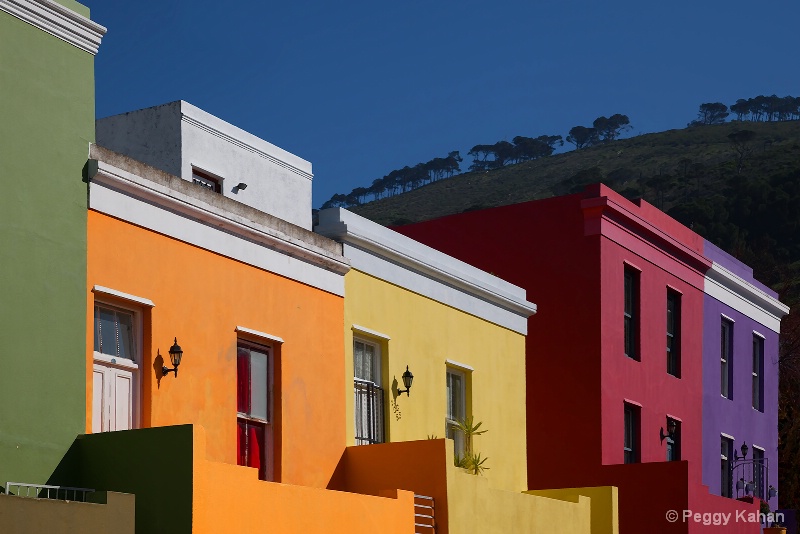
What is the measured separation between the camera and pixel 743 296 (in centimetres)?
2845

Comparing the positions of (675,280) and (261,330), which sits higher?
(675,280)

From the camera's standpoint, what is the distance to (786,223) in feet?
231

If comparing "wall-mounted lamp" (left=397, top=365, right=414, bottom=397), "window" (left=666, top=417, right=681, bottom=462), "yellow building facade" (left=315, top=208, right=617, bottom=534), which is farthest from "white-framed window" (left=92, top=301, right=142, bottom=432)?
"window" (left=666, top=417, right=681, bottom=462)

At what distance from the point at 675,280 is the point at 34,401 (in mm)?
15285

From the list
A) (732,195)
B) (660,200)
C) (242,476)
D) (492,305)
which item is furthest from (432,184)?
(242,476)

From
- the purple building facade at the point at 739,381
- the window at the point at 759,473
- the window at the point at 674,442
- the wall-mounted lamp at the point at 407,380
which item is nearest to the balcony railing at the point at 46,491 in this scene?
the wall-mounted lamp at the point at 407,380

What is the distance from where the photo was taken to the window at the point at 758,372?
1152 inches

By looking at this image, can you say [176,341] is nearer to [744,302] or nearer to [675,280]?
[675,280]

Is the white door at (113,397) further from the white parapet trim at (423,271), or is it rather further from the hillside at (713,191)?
the hillside at (713,191)

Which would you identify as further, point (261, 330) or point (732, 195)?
point (732, 195)

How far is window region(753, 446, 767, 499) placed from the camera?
2834 cm

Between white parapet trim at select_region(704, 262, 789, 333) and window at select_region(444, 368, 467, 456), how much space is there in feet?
27.8

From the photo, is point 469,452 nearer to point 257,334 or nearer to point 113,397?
point 257,334

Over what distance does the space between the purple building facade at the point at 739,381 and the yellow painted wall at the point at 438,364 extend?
686cm
